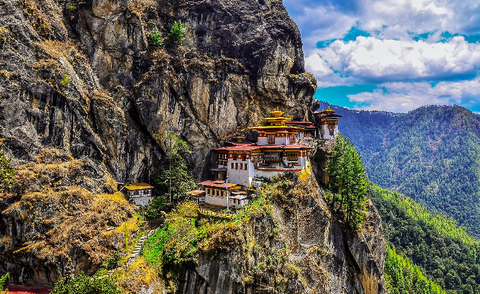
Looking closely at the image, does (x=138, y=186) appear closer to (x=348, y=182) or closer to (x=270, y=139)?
(x=270, y=139)

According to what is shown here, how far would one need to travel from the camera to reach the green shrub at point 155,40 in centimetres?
4900

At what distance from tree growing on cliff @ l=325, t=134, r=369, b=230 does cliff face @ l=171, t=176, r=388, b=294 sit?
2697mm

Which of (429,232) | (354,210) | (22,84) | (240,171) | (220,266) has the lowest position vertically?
(429,232)

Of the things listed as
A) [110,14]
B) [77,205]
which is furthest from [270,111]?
[77,205]

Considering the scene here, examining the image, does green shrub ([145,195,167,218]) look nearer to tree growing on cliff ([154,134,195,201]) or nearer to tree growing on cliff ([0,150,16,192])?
tree growing on cliff ([154,134,195,201])

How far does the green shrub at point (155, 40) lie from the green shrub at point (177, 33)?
2.69 metres

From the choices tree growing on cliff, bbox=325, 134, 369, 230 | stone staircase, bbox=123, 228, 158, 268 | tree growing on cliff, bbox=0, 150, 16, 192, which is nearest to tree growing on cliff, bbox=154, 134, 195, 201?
stone staircase, bbox=123, 228, 158, 268

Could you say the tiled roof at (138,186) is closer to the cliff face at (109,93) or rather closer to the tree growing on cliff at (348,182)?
the cliff face at (109,93)

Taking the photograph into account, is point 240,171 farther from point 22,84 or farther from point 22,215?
point 22,84

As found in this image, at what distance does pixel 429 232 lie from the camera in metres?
113

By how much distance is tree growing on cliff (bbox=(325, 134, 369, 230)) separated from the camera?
42594 mm

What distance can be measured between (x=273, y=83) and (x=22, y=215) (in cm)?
4252

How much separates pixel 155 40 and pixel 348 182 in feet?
129

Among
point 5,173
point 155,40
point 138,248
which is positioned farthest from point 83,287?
point 155,40
